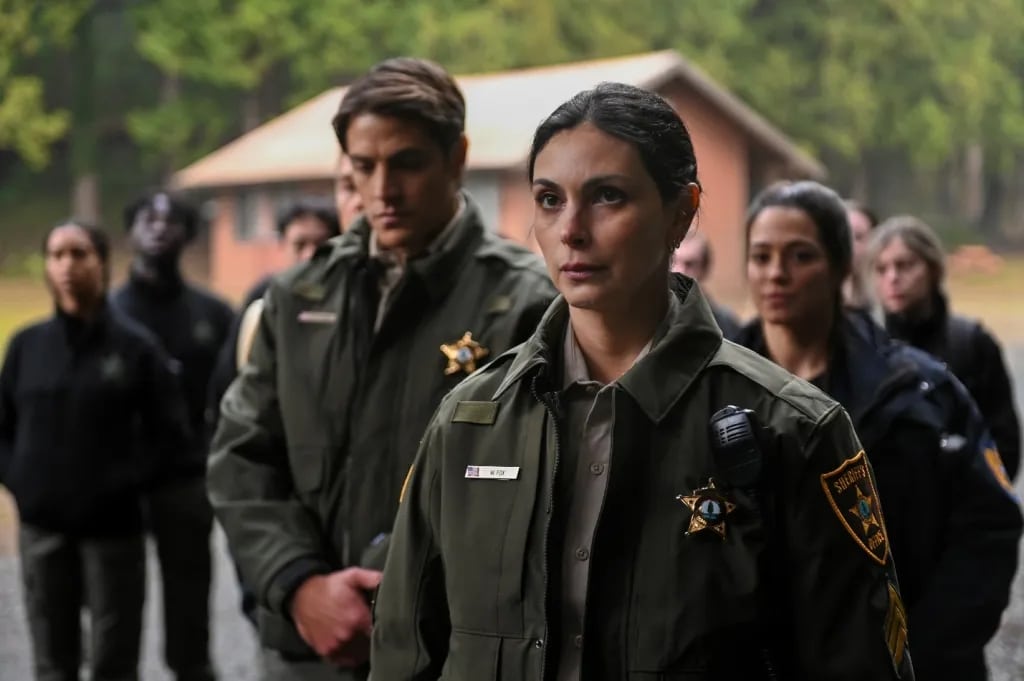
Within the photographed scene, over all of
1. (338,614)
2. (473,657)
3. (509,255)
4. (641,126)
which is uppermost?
(641,126)

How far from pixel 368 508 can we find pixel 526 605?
103 cm

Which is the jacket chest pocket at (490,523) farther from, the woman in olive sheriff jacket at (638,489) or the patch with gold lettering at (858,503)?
the patch with gold lettering at (858,503)

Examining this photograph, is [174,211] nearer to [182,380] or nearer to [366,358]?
[182,380]

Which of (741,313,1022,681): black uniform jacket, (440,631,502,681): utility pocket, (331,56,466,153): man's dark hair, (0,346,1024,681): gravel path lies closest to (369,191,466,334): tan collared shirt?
(331,56,466,153): man's dark hair

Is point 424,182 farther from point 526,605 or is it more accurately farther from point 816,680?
point 816,680

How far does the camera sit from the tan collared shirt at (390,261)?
9.18ft

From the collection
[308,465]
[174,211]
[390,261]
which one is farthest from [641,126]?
[174,211]

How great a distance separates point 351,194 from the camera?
11.6 ft

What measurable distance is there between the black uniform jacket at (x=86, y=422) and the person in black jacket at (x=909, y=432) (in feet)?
8.84

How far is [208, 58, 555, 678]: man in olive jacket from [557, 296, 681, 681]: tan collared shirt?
910 mm

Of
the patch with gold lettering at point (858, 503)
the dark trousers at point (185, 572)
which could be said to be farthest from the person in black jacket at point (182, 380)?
the patch with gold lettering at point (858, 503)

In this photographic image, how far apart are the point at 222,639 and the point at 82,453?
203 centimetres

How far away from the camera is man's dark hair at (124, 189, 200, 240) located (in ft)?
19.7

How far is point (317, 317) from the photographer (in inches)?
113
